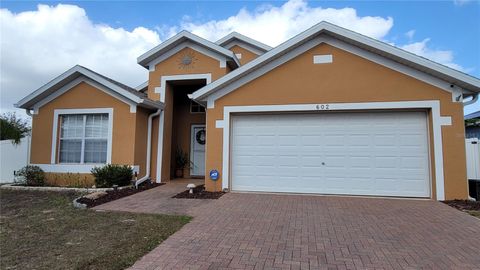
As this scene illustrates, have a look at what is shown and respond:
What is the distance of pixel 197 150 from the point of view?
1397 centimetres

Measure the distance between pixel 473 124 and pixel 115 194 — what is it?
1638 centimetres

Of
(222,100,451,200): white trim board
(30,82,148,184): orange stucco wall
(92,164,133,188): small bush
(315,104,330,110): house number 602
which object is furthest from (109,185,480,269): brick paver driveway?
(30,82,148,184): orange stucco wall

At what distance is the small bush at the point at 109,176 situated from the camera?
32.8 feet

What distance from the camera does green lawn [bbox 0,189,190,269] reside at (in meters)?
4.16

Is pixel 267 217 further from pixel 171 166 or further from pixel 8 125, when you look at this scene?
pixel 8 125

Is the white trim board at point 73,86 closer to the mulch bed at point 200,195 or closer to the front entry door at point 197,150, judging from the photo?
the front entry door at point 197,150

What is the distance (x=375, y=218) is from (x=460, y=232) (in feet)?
4.79

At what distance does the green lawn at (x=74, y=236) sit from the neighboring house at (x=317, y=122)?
3.59 metres

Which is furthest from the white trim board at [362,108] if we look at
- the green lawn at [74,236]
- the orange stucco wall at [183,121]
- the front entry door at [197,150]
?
the orange stucco wall at [183,121]

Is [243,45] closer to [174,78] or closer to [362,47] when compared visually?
[174,78]

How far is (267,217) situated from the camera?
6305mm

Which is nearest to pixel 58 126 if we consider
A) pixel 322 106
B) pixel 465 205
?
pixel 322 106

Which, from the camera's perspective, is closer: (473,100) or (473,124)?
(473,100)

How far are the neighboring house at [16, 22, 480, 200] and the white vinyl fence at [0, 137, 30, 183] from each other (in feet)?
5.48
